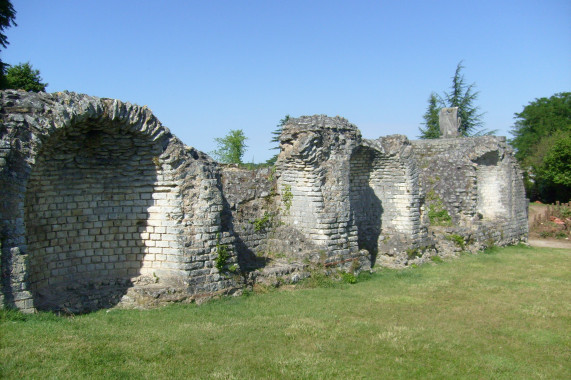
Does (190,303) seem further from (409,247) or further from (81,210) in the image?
(409,247)

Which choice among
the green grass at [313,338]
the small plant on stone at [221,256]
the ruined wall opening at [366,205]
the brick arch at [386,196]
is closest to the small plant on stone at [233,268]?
the small plant on stone at [221,256]

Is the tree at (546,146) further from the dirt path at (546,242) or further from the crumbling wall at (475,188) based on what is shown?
the crumbling wall at (475,188)

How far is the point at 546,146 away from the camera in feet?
108

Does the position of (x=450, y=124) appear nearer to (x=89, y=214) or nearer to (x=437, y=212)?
(x=437, y=212)

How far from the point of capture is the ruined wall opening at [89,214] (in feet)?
25.5

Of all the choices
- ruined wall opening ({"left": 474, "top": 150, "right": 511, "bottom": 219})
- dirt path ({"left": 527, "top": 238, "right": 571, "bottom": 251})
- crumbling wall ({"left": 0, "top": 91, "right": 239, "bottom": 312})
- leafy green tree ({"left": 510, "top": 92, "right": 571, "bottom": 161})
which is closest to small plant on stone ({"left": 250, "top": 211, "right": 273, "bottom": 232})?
crumbling wall ({"left": 0, "top": 91, "right": 239, "bottom": 312})

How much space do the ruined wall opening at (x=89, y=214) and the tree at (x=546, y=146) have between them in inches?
1013

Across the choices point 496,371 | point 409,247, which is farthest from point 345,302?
point 409,247

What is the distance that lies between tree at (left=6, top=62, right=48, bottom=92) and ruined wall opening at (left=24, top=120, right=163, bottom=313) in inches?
621

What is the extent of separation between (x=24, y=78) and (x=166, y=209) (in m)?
17.5

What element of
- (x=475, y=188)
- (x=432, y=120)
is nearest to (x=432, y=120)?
(x=432, y=120)

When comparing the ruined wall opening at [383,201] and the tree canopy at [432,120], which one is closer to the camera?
the ruined wall opening at [383,201]

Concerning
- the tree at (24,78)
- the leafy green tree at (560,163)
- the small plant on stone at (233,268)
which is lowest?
the small plant on stone at (233,268)

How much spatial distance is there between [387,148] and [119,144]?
7158 mm
